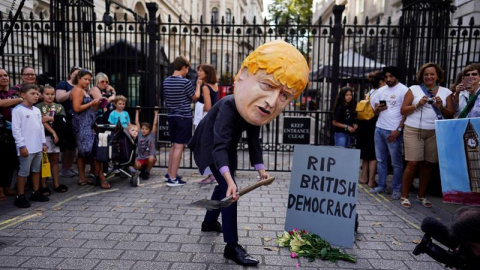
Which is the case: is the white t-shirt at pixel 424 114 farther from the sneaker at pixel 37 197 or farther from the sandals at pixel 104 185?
the sneaker at pixel 37 197

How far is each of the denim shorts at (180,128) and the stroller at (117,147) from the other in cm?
76

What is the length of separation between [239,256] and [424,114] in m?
3.54

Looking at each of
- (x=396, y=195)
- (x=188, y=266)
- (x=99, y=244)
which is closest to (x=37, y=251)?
(x=99, y=244)

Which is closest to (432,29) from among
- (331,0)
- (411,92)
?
(411,92)

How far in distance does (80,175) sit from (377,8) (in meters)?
18.3

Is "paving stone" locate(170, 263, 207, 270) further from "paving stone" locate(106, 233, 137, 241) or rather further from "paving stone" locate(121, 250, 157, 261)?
"paving stone" locate(106, 233, 137, 241)

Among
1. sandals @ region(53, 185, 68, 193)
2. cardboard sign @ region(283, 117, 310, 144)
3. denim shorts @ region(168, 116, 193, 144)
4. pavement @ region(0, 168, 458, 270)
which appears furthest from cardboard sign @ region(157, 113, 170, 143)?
cardboard sign @ region(283, 117, 310, 144)

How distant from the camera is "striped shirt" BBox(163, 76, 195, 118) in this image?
6262 mm

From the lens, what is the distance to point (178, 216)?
486 cm

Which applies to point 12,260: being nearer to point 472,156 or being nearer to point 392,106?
point 472,156

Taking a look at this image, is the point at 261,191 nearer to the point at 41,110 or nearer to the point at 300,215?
the point at 300,215

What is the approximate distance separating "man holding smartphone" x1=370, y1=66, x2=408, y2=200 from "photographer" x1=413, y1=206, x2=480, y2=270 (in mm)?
3838

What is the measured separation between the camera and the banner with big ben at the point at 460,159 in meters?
3.57

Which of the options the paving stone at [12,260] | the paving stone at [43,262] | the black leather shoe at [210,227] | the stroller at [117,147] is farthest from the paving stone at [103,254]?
the stroller at [117,147]
